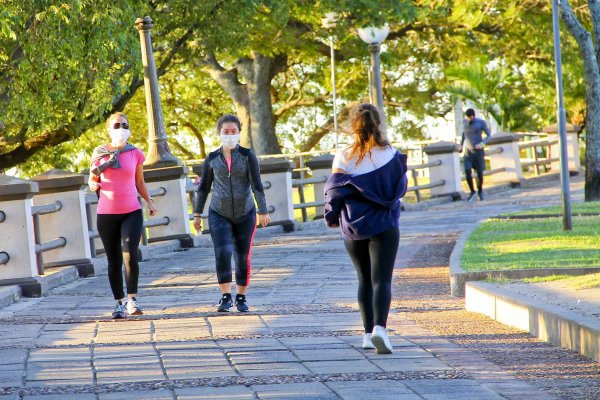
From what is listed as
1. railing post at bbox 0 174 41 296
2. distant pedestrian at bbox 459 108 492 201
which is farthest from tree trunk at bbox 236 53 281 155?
railing post at bbox 0 174 41 296

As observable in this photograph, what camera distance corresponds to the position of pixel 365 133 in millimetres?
8820

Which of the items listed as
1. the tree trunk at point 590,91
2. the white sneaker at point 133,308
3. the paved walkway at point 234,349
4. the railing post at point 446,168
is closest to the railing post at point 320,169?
the railing post at point 446,168

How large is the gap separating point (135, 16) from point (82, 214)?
7.18 meters

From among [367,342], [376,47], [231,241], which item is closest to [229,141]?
[231,241]

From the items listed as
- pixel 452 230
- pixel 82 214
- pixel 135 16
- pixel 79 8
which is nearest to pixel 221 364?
pixel 82 214

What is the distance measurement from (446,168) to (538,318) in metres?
21.0

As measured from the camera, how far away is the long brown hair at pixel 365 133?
8.80 metres

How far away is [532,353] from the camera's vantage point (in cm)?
866

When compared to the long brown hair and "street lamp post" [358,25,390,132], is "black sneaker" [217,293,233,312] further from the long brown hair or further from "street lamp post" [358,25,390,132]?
"street lamp post" [358,25,390,132]

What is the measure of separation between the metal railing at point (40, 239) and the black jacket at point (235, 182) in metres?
3.90

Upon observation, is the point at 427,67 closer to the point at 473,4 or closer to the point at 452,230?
the point at 473,4

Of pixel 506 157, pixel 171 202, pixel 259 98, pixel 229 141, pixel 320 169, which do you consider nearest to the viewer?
pixel 229 141

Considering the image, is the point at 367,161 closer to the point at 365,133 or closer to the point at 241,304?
the point at 365,133

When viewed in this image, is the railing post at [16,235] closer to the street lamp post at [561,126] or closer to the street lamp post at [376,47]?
the street lamp post at [561,126]
